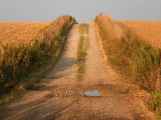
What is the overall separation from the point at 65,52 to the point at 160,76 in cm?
994

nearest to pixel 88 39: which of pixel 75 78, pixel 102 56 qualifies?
pixel 102 56

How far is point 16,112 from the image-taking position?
5699mm

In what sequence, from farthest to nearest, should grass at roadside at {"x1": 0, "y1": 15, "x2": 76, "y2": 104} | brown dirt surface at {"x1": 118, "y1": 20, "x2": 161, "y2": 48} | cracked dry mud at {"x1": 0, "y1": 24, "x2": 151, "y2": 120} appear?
brown dirt surface at {"x1": 118, "y1": 20, "x2": 161, "y2": 48} → grass at roadside at {"x1": 0, "y1": 15, "x2": 76, "y2": 104} → cracked dry mud at {"x1": 0, "y1": 24, "x2": 151, "y2": 120}

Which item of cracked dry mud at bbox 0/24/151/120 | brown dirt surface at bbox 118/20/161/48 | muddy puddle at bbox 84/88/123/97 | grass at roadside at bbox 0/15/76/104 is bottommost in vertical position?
muddy puddle at bbox 84/88/123/97

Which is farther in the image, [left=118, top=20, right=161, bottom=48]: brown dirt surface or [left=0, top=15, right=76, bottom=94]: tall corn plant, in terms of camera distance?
[left=118, top=20, right=161, bottom=48]: brown dirt surface

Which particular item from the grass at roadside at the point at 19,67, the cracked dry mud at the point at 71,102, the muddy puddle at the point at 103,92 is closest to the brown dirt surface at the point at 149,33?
the cracked dry mud at the point at 71,102

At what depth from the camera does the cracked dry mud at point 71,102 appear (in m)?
5.43

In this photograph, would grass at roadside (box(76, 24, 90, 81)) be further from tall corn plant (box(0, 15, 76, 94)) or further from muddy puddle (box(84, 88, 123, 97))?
tall corn plant (box(0, 15, 76, 94))

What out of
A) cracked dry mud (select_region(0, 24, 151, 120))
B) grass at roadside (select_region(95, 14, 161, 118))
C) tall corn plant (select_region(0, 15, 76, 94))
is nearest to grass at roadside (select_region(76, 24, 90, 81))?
cracked dry mud (select_region(0, 24, 151, 120))

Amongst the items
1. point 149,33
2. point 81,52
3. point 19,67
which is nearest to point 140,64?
point 19,67

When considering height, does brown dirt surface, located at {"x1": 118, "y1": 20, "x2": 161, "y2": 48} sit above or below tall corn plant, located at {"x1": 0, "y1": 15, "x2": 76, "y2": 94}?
above

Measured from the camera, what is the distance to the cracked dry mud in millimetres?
5430

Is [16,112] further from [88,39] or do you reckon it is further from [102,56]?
[88,39]

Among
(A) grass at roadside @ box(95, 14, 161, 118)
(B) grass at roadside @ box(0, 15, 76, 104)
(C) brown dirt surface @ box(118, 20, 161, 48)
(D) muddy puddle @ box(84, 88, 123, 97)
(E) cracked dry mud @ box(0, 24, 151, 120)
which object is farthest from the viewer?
(C) brown dirt surface @ box(118, 20, 161, 48)
